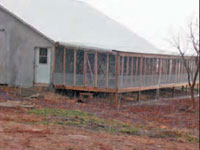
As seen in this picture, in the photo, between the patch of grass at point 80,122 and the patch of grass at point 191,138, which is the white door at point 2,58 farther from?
the patch of grass at point 191,138

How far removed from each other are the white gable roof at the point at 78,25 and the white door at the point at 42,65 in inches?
35.4

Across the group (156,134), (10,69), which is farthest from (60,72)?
(156,134)

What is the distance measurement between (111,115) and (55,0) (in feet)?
40.9

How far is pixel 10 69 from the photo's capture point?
19031 mm

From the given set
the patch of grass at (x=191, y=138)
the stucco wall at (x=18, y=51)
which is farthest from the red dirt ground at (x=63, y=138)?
the stucco wall at (x=18, y=51)

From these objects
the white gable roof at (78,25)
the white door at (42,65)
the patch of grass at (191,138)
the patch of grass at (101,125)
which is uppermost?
the white gable roof at (78,25)

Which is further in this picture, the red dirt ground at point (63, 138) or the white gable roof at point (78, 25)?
the white gable roof at point (78, 25)

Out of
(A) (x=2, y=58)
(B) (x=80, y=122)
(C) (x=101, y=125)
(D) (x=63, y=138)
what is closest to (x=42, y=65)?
(A) (x=2, y=58)

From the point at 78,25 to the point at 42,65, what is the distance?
4.52 metres

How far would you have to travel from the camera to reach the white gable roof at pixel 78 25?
63.6ft

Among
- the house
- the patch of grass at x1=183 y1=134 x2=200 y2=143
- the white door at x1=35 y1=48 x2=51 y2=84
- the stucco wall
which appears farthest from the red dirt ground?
the stucco wall

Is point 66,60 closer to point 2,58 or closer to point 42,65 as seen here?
point 42,65

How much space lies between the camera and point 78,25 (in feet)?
72.1

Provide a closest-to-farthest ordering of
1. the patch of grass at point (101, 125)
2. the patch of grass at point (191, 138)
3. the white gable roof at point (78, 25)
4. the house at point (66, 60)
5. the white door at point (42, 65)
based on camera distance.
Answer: the patch of grass at point (101, 125) < the patch of grass at point (191, 138) < the house at point (66, 60) < the white door at point (42, 65) < the white gable roof at point (78, 25)
